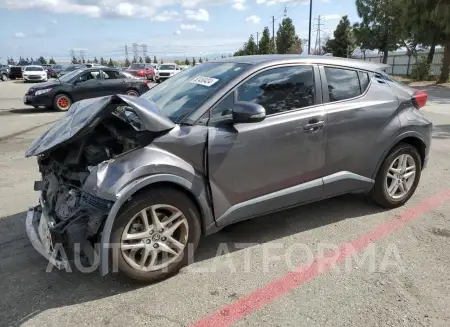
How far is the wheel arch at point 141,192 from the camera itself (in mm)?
2793

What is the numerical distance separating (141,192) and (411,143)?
3.18 metres

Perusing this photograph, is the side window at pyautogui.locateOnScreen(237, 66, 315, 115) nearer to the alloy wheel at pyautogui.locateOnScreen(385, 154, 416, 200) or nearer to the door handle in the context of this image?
the door handle

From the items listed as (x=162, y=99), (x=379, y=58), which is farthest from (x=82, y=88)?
(x=379, y=58)

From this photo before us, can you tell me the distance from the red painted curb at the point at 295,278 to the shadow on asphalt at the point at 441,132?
4917 mm

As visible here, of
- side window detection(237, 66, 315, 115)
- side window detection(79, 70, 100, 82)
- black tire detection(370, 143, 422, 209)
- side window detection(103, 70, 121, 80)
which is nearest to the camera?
side window detection(237, 66, 315, 115)

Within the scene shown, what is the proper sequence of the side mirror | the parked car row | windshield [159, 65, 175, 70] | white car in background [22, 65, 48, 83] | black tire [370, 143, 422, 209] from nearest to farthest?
the side mirror
black tire [370, 143, 422, 209]
the parked car row
white car in background [22, 65, 48, 83]
windshield [159, 65, 175, 70]

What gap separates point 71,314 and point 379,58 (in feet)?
183

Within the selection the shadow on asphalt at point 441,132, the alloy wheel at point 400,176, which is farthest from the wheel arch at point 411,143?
the shadow on asphalt at point 441,132

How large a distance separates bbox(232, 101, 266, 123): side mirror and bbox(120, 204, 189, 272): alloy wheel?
2.92 ft

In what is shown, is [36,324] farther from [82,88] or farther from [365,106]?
[82,88]

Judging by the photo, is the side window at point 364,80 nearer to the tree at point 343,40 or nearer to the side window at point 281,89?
the side window at point 281,89

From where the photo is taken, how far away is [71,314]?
2758 millimetres

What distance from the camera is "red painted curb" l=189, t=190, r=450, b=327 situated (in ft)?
8.88

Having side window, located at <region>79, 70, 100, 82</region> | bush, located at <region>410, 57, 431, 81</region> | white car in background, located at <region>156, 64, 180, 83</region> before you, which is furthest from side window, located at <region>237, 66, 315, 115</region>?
white car in background, located at <region>156, 64, 180, 83</region>
